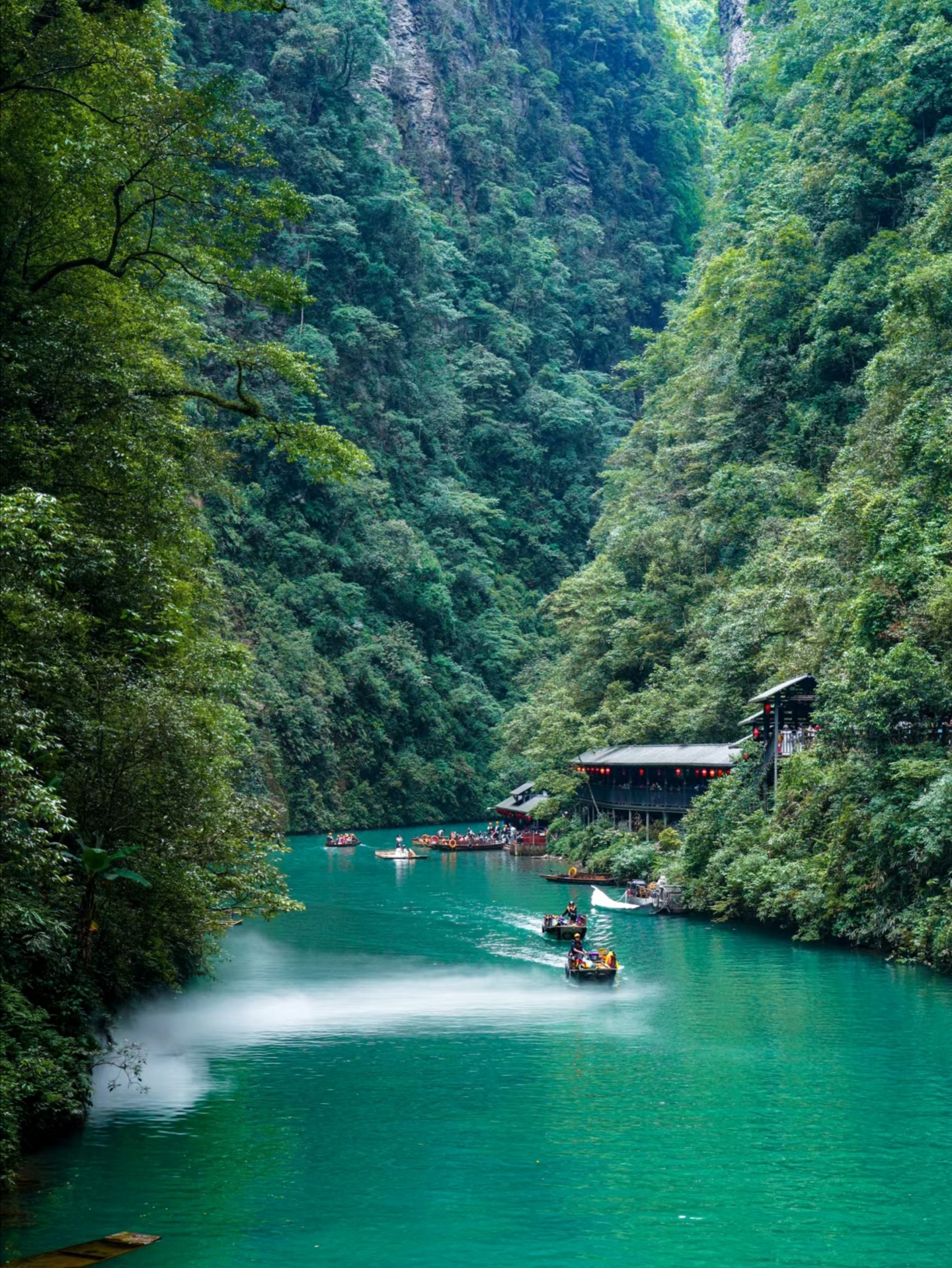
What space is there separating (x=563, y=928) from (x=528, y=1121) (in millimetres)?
17637

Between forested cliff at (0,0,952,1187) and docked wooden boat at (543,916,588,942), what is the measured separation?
15.4ft

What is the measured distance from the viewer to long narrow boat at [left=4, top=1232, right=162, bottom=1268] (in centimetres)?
1268

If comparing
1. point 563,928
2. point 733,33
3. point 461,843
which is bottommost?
point 563,928

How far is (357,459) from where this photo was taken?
19109 mm

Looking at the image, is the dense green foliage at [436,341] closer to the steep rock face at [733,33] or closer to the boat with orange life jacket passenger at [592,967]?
the steep rock face at [733,33]

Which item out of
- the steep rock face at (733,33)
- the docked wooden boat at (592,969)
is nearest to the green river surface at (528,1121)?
the docked wooden boat at (592,969)

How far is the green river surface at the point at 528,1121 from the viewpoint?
46.8 feet

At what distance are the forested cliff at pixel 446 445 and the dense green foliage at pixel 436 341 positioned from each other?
0.33 metres

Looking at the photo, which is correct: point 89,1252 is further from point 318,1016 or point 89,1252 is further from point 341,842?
point 341,842

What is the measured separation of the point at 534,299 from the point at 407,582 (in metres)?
32.4

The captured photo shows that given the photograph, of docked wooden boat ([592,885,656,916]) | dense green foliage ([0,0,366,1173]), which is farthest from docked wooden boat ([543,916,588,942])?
dense green foliage ([0,0,366,1173])

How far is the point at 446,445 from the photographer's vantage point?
306 ft

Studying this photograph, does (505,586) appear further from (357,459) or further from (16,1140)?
(16,1140)

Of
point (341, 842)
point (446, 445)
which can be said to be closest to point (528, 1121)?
point (341, 842)
